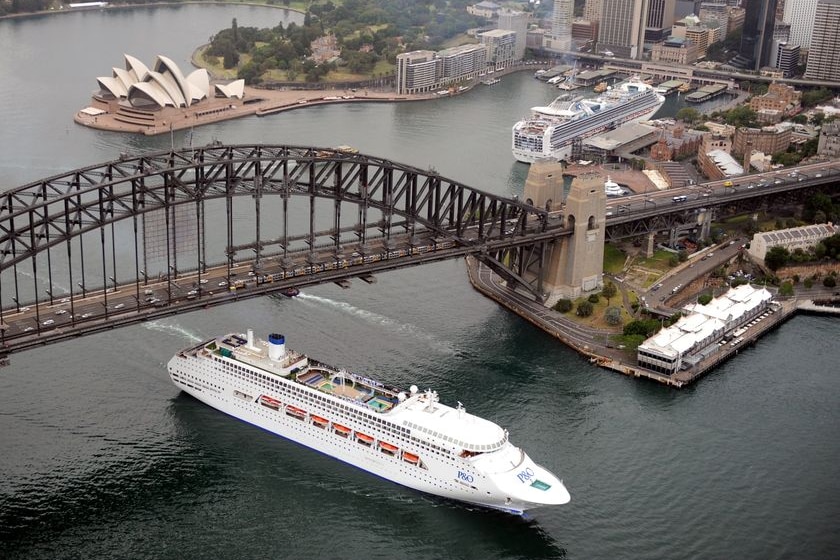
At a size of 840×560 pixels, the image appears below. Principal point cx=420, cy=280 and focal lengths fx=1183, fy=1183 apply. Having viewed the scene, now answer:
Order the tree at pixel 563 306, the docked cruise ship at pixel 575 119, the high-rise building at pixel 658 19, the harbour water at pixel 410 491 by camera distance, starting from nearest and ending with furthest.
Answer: the harbour water at pixel 410 491 < the tree at pixel 563 306 < the docked cruise ship at pixel 575 119 < the high-rise building at pixel 658 19

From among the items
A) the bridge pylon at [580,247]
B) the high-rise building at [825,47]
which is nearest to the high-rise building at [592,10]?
the high-rise building at [825,47]

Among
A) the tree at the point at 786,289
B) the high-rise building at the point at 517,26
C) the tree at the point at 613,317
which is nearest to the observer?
the tree at the point at 613,317

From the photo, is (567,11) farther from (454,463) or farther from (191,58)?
(454,463)

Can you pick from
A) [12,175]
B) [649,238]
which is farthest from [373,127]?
[649,238]

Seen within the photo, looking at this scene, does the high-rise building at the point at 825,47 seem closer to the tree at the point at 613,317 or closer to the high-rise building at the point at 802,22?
the high-rise building at the point at 802,22

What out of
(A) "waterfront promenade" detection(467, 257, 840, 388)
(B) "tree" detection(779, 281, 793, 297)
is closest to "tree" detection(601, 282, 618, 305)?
(A) "waterfront promenade" detection(467, 257, 840, 388)

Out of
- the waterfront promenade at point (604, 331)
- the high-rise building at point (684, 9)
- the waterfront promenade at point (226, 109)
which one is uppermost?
the high-rise building at point (684, 9)
